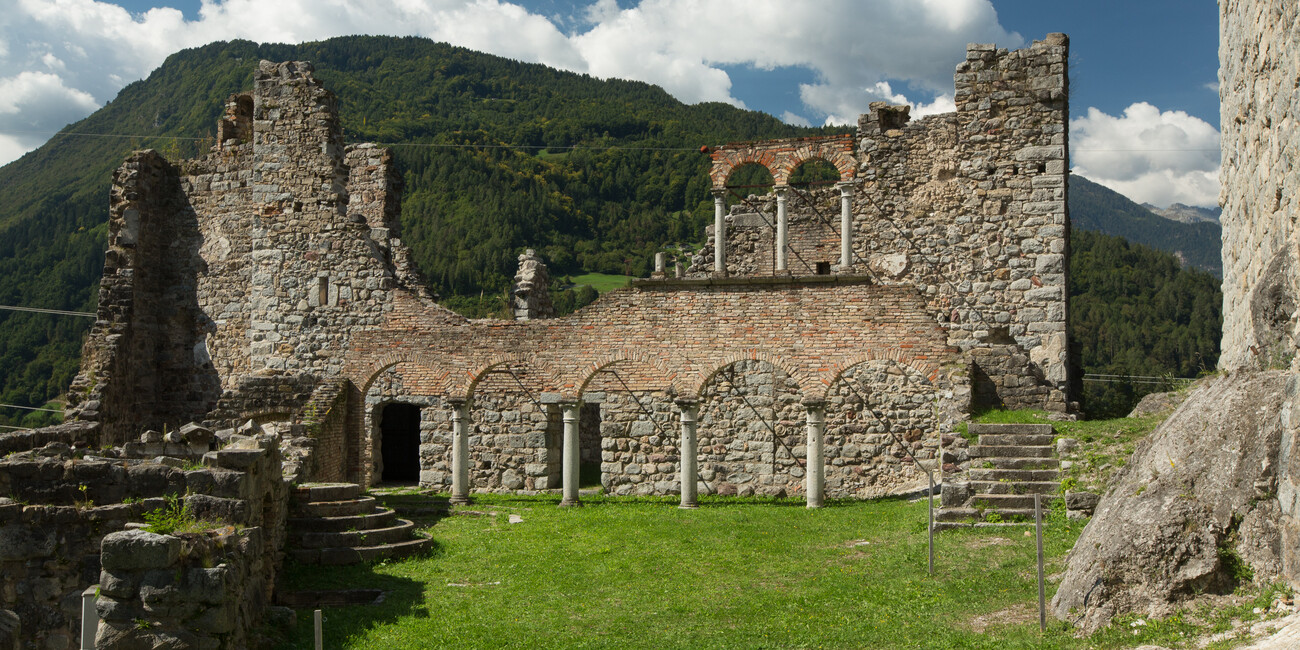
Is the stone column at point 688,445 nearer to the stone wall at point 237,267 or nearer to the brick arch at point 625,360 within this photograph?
the brick arch at point 625,360

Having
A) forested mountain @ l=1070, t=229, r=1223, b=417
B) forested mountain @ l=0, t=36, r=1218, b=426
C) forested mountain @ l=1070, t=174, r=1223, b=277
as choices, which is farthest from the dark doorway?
forested mountain @ l=1070, t=174, r=1223, b=277

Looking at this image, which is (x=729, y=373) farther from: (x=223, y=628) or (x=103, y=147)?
(x=103, y=147)

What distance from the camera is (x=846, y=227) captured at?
24438 millimetres

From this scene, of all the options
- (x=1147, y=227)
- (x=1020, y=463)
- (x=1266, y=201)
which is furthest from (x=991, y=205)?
(x=1147, y=227)

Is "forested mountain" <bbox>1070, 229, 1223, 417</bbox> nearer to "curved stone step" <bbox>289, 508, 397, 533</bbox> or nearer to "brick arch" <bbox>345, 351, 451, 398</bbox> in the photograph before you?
"brick arch" <bbox>345, 351, 451, 398</bbox>

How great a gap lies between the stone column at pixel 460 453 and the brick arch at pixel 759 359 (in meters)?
4.85

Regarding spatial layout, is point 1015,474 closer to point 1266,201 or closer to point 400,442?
point 1266,201

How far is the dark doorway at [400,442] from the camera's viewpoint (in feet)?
93.1

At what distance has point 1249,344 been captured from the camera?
930 centimetres

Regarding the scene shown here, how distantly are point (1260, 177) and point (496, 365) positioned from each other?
1664 cm

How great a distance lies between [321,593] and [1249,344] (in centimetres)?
1048

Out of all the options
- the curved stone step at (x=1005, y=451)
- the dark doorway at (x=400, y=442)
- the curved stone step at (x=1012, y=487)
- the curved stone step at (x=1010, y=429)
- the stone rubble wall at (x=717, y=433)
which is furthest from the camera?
the dark doorway at (x=400, y=442)

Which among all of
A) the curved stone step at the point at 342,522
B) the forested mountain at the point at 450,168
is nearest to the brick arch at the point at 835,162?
the curved stone step at the point at 342,522

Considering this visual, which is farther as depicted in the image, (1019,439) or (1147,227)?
(1147,227)
